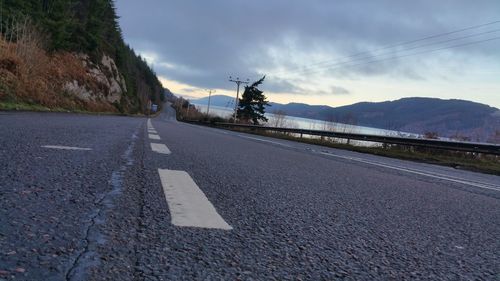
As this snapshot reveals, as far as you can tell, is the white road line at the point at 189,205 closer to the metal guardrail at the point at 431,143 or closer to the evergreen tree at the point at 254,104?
the metal guardrail at the point at 431,143

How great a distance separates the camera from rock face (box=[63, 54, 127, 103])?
123 feet

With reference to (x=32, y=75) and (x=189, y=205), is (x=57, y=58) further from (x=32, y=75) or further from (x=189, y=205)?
(x=189, y=205)

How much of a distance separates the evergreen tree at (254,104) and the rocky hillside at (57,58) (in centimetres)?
1831

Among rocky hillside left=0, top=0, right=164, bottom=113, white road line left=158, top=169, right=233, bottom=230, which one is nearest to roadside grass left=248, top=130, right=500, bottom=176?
white road line left=158, top=169, right=233, bottom=230

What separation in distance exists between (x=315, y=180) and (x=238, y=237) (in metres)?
2.66

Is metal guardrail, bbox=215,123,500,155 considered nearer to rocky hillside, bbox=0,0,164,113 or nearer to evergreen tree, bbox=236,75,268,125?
rocky hillside, bbox=0,0,164,113

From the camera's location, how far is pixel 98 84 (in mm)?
46656

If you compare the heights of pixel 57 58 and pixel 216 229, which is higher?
pixel 57 58

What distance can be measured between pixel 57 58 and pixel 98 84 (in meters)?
9.86

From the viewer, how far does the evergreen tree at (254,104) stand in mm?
67312

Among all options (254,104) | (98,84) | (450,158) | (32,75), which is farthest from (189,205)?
(254,104)

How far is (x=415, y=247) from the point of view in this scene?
7.22ft

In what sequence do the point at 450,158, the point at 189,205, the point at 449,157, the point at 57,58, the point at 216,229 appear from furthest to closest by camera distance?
the point at 57,58, the point at 449,157, the point at 450,158, the point at 189,205, the point at 216,229

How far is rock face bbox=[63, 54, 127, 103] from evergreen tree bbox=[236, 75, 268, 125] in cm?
1989
